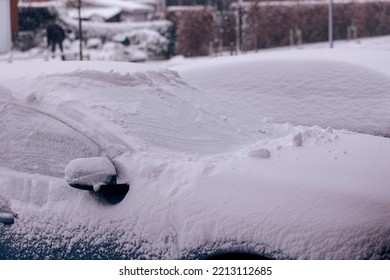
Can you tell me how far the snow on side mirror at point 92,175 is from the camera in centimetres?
252

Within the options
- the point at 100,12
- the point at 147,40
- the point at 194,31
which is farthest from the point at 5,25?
the point at 194,31

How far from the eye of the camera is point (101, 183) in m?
2.53

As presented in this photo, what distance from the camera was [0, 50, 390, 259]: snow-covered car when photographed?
2480 millimetres

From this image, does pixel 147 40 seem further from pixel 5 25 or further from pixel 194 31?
pixel 5 25

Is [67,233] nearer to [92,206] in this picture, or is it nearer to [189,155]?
[92,206]

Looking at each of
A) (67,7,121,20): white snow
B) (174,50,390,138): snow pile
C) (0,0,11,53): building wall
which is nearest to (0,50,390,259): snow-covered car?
(174,50,390,138): snow pile

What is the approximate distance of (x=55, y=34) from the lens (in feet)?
36.7

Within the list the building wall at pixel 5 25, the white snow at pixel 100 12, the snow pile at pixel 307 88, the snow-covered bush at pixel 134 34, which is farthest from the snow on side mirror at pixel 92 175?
the white snow at pixel 100 12

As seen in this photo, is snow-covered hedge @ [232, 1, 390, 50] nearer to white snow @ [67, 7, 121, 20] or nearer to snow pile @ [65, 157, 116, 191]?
white snow @ [67, 7, 121, 20]

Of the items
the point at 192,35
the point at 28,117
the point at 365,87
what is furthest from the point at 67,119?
the point at 192,35

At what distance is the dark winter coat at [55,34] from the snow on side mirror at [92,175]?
862cm

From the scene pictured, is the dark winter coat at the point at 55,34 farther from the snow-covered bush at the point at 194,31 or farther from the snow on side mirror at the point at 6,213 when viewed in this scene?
the snow on side mirror at the point at 6,213

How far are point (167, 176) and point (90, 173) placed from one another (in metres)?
0.29
